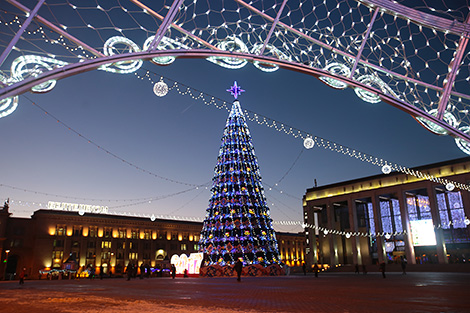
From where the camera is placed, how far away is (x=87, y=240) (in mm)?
63312

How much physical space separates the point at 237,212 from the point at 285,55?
2037 centimetres

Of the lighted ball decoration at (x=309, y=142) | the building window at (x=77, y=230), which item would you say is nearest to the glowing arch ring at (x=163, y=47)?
the lighted ball decoration at (x=309, y=142)

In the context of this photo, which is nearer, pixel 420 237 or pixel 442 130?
pixel 442 130

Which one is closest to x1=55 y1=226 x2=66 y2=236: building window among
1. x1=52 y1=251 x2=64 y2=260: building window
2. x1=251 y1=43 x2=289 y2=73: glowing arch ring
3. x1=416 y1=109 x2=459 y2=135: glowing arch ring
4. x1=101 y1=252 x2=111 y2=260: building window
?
x1=52 y1=251 x2=64 y2=260: building window

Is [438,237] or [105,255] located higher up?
[438,237]

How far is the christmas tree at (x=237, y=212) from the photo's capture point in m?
27.8

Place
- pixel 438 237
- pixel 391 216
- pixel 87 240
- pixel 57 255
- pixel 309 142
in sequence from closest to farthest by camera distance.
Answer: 1. pixel 309 142
2. pixel 438 237
3. pixel 391 216
4. pixel 57 255
5. pixel 87 240

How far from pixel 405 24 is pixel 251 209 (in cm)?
2108

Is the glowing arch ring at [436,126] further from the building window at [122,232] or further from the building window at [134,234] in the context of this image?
the building window at [134,234]

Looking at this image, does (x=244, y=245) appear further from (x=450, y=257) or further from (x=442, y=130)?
(x=450, y=257)

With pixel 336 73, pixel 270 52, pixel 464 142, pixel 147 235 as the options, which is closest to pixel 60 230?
pixel 147 235

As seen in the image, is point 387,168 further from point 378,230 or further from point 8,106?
point 8,106

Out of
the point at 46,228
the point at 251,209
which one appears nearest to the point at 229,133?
the point at 251,209

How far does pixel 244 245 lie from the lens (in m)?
27.6
